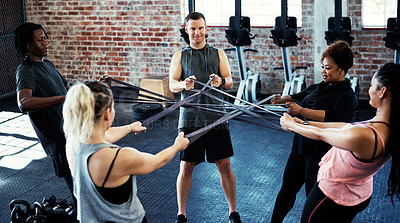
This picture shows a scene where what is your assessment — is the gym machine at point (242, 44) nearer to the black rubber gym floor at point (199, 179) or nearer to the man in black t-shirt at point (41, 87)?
the black rubber gym floor at point (199, 179)

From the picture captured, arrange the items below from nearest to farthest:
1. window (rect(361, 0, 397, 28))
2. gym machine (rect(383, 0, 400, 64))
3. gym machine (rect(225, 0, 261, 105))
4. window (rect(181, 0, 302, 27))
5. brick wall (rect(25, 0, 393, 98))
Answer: gym machine (rect(383, 0, 400, 64)) → gym machine (rect(225, 0, 261, 105)) → window (rect(361, 0, 397, 28)) → brick wall (rect(25, 0, 393, 98)) → window (rect(181, 0, 302, 27))

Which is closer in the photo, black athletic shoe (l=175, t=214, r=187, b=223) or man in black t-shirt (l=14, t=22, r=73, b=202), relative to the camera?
man in black t-shirt (l=14, t=22, r=73, b=202)

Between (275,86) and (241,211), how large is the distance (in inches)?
153

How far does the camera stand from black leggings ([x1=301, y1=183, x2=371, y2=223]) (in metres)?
2.34

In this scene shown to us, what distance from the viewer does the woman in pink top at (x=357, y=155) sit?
6.88 ft

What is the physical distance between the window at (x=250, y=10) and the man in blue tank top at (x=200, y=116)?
3.96 metres

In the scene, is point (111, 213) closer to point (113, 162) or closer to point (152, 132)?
point (113, 162)

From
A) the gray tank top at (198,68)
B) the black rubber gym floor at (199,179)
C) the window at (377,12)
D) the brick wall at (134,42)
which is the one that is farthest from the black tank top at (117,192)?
the window at (377,12)

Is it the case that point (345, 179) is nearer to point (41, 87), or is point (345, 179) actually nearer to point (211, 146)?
point (211, 146)

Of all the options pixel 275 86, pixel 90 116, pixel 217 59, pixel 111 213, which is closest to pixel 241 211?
pixel 217 59

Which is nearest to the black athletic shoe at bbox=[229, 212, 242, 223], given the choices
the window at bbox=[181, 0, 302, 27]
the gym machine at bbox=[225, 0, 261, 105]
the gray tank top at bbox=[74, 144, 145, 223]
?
the gray tank top at bbox=[74, 144, 145, 223]

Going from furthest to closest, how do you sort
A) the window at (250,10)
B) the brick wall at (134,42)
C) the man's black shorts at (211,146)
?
the window at (250,10) → the brick wall at (134,42) → the man's black shorts at (211,146)

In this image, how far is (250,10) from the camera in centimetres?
721

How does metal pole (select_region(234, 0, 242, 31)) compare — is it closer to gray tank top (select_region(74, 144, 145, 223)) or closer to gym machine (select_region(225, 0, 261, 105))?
gym machine (select_region(225, 0, 261, 105))
